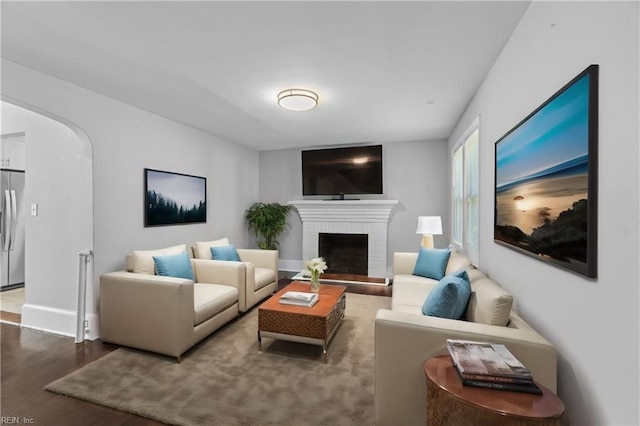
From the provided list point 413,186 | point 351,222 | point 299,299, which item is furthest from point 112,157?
point 413,186

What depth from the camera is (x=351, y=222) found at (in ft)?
18.1

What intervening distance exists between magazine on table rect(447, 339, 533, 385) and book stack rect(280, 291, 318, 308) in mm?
1483

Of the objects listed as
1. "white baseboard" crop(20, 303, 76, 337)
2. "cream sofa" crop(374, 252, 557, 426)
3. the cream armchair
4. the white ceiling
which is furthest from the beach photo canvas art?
"white baseboard" crop(20, 303, 76, 337)

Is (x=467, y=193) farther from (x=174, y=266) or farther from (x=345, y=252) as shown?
(x=174, y=266)

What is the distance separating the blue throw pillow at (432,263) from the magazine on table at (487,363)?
2011mm

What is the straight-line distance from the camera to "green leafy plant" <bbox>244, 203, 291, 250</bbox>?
18.5ft

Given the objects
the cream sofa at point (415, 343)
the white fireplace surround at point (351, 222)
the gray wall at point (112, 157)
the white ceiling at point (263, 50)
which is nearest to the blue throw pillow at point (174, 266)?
the gray wall at point (112, 157)

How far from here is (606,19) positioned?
1.08 meters

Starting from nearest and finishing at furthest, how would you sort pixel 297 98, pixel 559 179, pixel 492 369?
pixel 492 369
pixel 559 179
pixel 297 98

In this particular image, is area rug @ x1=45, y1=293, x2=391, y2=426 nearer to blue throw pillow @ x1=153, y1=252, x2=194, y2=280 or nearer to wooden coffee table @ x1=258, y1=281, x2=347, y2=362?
wooden coffee table @ x1=258, y1=281, x2=347, y2=362

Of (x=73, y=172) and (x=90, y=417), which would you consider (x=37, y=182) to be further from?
(x=90, y=417)

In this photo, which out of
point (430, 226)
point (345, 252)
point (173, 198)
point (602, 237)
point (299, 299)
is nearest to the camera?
point (602, 237)

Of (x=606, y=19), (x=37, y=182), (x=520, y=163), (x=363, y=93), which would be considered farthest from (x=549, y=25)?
(x=37, y=182)

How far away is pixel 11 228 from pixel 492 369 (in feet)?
20.9
